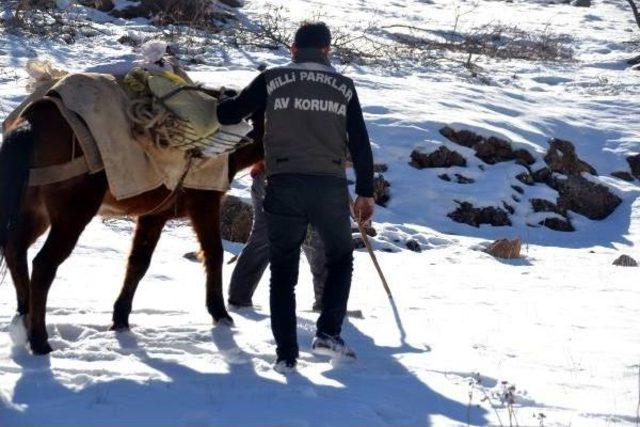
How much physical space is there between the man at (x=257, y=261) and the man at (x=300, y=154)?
5.53 ft

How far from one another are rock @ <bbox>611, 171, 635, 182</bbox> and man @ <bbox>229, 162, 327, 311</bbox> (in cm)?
810

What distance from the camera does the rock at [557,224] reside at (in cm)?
1170

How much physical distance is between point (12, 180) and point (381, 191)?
23.6ft

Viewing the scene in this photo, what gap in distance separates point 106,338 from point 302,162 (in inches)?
64.2

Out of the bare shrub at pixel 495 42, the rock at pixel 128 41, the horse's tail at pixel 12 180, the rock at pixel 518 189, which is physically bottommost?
the rock at pixel 518 189

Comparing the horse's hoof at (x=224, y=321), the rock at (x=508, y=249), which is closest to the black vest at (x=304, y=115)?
the horse's hoof at (x=224, y=321)

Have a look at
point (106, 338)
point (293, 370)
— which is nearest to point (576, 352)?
point (293, 370)

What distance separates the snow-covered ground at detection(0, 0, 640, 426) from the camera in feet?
13.7

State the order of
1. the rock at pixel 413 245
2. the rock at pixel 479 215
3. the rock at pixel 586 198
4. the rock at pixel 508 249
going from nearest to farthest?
1. the rock at pixel 508 249
2. the rock at pixel 413 245
3. the rock at pixel 479 215
4. the rock at pixel 586 198

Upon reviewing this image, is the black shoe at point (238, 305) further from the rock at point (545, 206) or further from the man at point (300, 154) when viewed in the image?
the rock at point (545, 206)

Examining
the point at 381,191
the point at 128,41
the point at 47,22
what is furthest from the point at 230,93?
the point at 47,22

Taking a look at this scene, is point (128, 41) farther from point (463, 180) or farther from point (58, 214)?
point (58, 214)

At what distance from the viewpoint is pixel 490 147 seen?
41.8 feet

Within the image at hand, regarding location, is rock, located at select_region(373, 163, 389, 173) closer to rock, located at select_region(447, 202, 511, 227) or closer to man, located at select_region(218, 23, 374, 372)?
rock, located at select_region(447, 202, 511, 227)
